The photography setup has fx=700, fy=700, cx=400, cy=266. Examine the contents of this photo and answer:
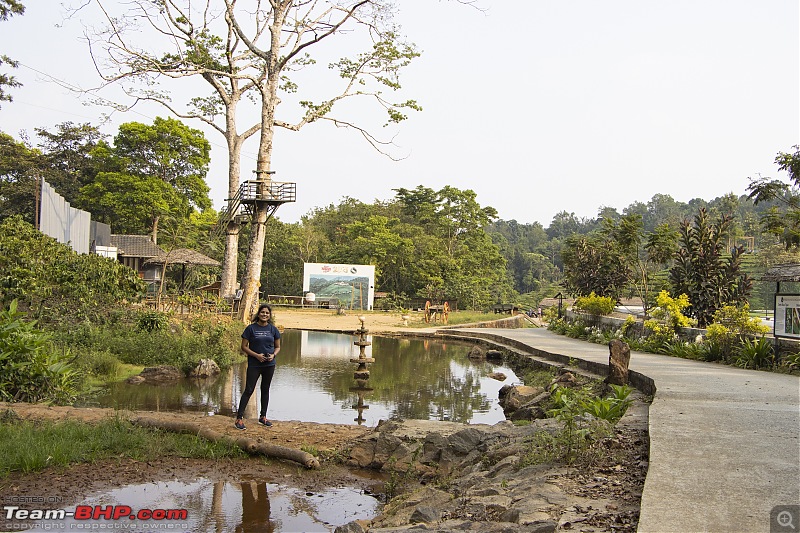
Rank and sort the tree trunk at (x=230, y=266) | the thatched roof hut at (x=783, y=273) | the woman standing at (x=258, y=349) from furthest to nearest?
the tree trunk at (x=230, y=266)
the thatched roof hut at (x=783, y=273)
the woman standing at (x=258, y=349)

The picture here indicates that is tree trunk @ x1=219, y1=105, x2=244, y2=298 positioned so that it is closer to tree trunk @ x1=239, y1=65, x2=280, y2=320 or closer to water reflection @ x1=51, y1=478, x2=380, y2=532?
tree trunk @ x1=239, y1=65, x2=280, y2=320

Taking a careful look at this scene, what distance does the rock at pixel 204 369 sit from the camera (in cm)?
1598

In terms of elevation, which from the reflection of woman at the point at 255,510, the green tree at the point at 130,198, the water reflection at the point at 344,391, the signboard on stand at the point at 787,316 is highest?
the green tree at the point at 130,198

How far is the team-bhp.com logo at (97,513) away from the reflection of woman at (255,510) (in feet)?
1.78

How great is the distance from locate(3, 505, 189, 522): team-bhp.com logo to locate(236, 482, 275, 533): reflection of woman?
1.78 ft

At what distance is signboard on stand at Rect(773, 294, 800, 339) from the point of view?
12.1 m

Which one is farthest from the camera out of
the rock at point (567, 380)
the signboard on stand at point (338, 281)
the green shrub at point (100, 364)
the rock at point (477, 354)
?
the signboard on stand at point (338, 281)

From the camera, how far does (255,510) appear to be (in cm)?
660

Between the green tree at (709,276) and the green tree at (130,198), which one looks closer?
the green tree at (709,276)

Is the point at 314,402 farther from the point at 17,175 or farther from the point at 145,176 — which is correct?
the point at 17,175

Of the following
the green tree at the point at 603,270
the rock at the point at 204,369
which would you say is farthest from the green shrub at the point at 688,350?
the green tree at the point at 603,270

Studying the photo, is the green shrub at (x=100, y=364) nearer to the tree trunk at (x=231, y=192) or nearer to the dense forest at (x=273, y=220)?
the tree trunk at (x=231, y=192)

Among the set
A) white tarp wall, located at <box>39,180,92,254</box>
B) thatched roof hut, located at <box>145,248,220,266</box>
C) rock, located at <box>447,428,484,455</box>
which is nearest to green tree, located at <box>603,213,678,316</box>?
rock, located at <box>447,428,484,455</box>

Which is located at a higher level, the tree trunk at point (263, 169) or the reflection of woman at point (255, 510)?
the tree trunk at point (263, 169)
